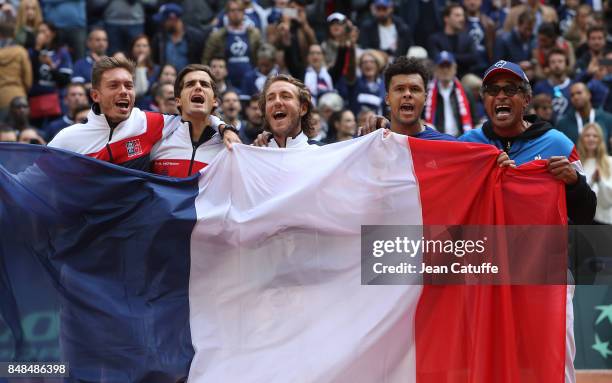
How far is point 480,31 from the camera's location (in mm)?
Answer: 17172

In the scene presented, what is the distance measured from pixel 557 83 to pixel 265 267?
8.62m

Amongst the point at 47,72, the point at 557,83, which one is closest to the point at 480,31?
→ the point at 557,83

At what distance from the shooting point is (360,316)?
7258mm

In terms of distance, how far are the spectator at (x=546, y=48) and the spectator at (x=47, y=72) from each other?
6.13 meters

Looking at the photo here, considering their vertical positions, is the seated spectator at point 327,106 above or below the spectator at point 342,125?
above

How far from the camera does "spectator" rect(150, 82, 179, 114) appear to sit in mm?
13023

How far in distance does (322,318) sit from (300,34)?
30.3 feet

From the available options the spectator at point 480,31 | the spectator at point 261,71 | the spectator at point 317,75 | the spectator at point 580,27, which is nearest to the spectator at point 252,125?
the spectator at point 261,71

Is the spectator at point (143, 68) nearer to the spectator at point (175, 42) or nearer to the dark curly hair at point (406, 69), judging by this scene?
the spectator at point (175, 42)

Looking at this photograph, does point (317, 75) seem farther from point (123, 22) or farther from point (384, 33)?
point (123, 22)

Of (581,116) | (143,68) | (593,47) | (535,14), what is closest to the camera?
(581,116)

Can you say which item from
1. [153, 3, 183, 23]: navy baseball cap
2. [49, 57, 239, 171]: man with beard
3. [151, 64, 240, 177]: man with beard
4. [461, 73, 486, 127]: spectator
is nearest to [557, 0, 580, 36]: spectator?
[461, 73, 486, 127]: spectator

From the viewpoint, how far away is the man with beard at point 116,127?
7.92 meters

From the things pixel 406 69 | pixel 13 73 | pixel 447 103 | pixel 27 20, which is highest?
pixel 27 20
